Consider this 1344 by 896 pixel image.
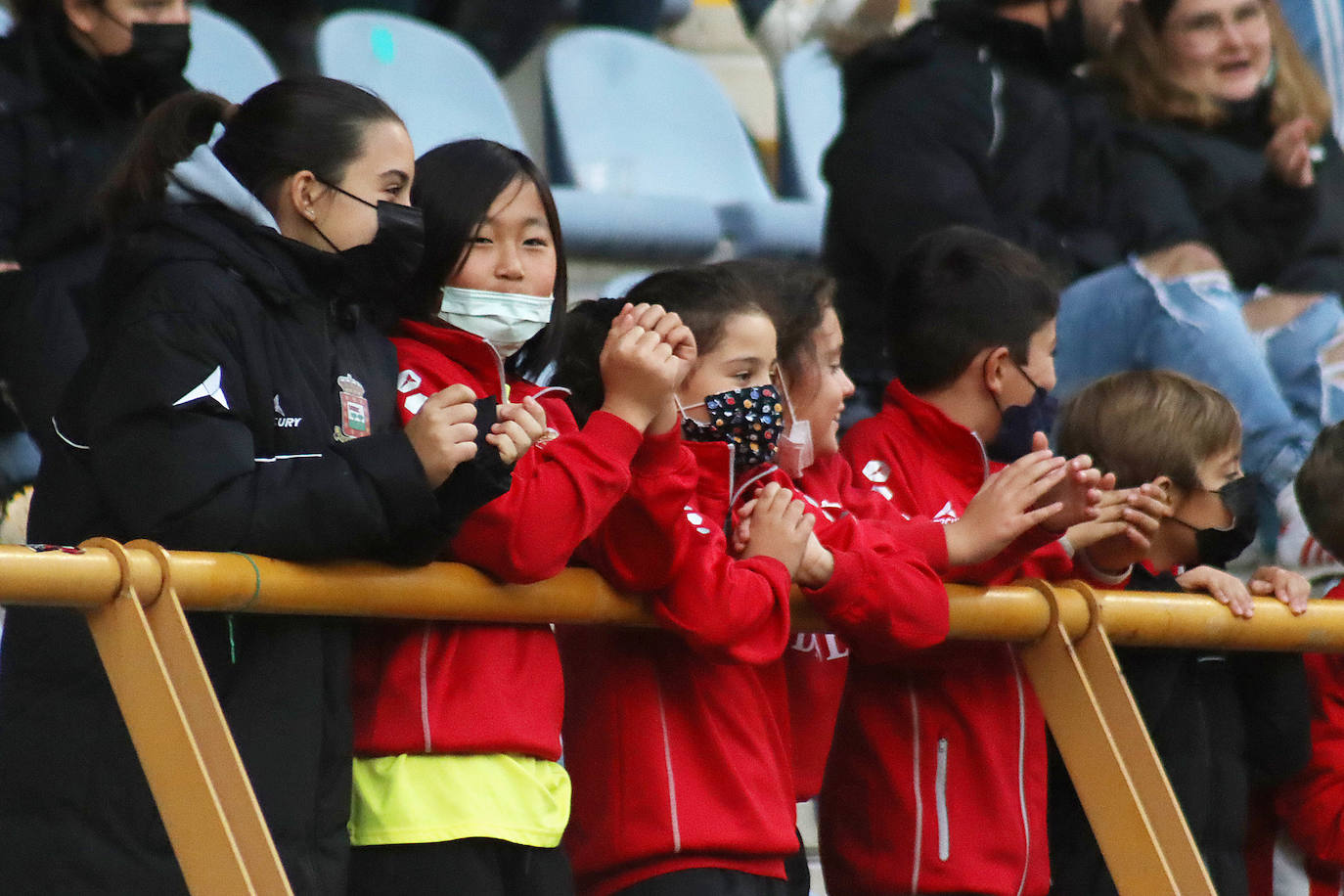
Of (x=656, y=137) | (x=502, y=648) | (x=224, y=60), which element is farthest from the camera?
(x=656, y=137)

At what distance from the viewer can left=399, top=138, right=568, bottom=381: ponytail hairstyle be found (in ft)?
8.67

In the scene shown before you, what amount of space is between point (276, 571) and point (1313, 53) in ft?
17.2

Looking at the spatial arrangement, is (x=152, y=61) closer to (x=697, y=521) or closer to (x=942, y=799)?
(x=697, y=521)

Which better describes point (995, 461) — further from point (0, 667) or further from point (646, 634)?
point (0, 667)

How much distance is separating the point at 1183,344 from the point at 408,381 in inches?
84.6

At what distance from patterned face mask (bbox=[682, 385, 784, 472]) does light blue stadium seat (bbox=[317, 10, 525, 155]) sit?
337 cm

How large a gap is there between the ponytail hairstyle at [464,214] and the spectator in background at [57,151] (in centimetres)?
102

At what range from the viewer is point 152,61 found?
3.76 metres

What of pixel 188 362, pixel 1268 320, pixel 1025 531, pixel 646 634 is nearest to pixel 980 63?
pixel 1268 320

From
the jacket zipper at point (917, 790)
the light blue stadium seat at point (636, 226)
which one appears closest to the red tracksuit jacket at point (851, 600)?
the jacket zipper at point (917, 790)

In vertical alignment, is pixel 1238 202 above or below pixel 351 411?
below

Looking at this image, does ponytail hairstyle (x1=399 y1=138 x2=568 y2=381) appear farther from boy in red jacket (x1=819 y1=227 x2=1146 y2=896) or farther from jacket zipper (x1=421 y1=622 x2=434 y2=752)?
boy in red jacket (x1=819 y1=227 x2=1146 y2=896)

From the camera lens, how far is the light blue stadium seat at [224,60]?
533cm

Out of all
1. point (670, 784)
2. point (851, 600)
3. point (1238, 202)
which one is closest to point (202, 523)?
point (670, 784)
